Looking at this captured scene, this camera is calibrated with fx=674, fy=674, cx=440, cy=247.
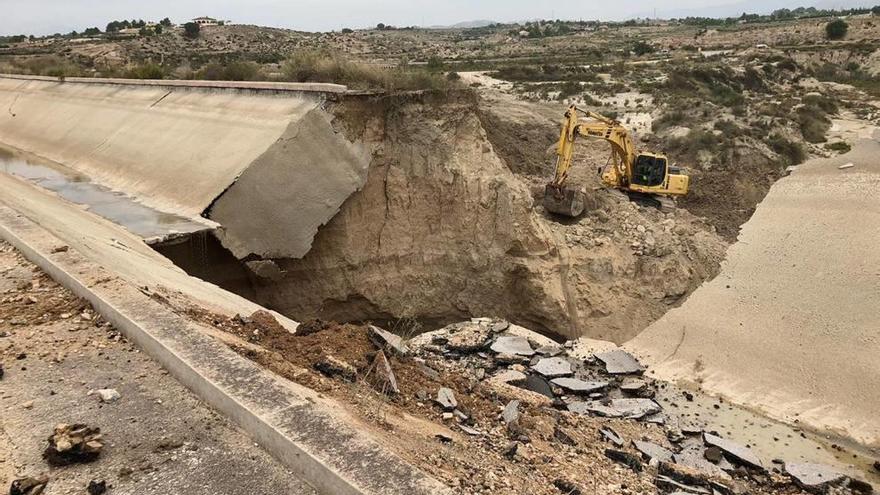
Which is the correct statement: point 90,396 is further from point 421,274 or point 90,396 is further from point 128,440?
point 421,274

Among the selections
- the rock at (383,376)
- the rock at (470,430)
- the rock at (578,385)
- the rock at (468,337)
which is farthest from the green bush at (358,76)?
the rock at (470,430)

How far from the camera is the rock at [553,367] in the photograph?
12.0 m

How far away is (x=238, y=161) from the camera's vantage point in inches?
475

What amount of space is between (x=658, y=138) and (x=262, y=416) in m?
25.9

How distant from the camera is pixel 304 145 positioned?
12273 millimetres

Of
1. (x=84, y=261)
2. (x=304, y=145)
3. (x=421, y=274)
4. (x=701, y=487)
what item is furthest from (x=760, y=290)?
(x=84, y=261)

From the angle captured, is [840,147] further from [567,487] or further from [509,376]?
[567,487]

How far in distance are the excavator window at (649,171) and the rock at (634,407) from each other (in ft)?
32.5

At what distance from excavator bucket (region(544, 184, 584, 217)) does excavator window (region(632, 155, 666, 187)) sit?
8.60 feet

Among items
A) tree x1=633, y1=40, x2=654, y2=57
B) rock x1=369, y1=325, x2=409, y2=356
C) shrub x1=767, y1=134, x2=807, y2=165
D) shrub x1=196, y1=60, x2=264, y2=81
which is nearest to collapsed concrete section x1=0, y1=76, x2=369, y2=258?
shrub x1=196, y1=60, x2=264, y2=81

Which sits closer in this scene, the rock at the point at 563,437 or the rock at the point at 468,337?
the rock at the point at 563,437

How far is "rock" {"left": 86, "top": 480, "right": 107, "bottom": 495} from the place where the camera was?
3990 mm

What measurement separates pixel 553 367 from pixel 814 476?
4317 mm

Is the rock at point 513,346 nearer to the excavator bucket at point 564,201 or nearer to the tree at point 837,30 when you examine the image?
the excavator bucket at point 564,201
